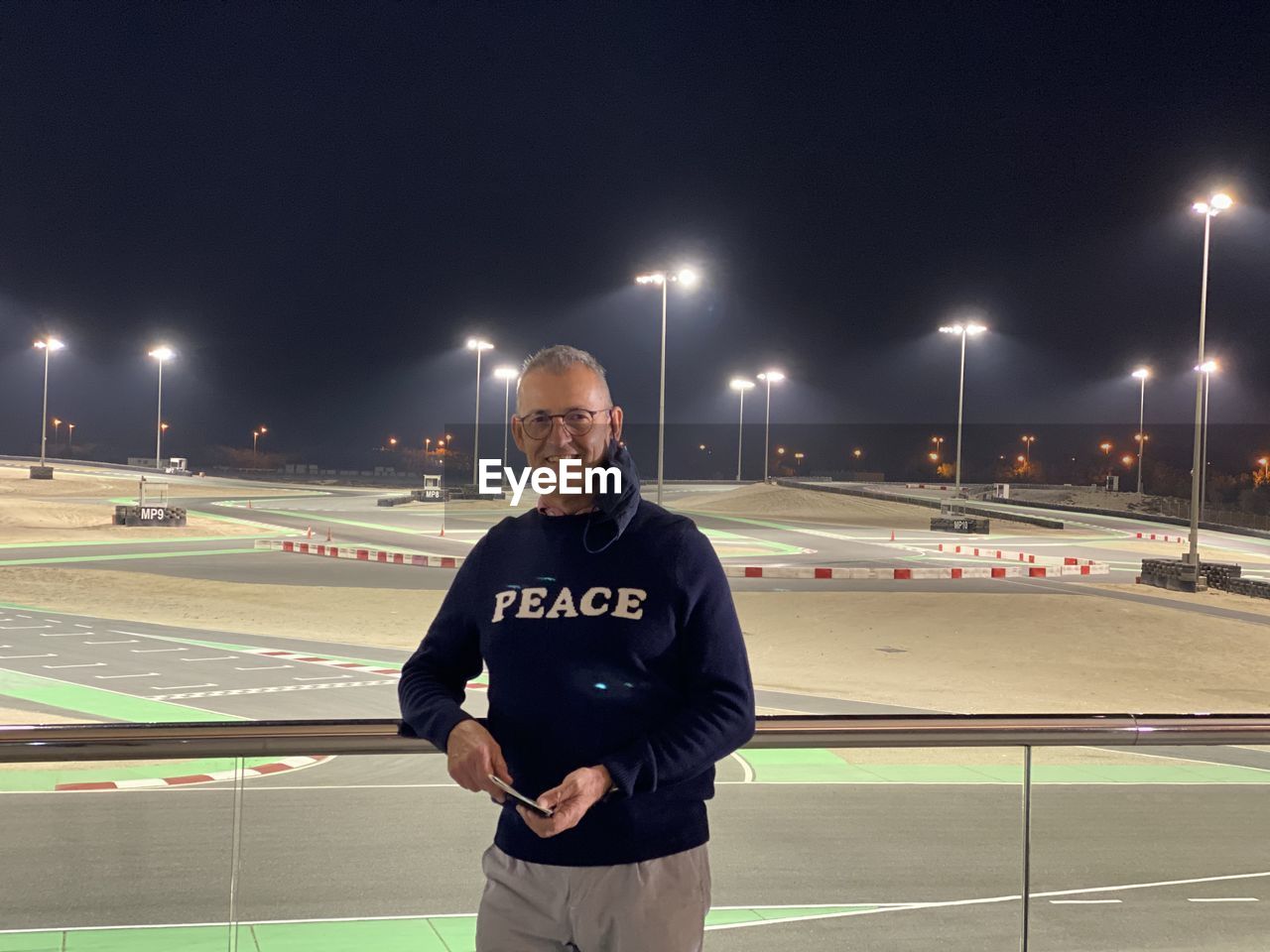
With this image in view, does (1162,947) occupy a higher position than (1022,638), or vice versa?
(1162,947)

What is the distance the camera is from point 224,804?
2.69 metres

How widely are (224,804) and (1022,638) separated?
20.8 m

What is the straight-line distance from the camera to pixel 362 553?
35500mm

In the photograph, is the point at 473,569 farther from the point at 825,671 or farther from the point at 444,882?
the point at 825,671

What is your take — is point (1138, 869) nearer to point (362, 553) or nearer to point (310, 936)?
point (310, 936)

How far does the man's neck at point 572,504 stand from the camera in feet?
7.24

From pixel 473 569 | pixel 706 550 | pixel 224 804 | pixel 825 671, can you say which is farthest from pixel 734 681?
pixel 825 671

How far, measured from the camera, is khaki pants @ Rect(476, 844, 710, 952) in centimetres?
206

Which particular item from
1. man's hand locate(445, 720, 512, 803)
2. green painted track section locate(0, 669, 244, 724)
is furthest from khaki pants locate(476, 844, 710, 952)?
green painted track section locate(0, 669, 244, 724)

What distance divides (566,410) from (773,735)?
0.93m

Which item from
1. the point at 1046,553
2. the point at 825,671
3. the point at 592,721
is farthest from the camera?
the point at 1046,553

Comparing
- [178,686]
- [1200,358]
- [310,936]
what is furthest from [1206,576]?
[310,936]

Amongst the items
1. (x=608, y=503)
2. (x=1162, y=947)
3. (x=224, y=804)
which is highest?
(x=608, y=503)

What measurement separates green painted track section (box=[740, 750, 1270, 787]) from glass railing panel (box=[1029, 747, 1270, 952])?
5cm
